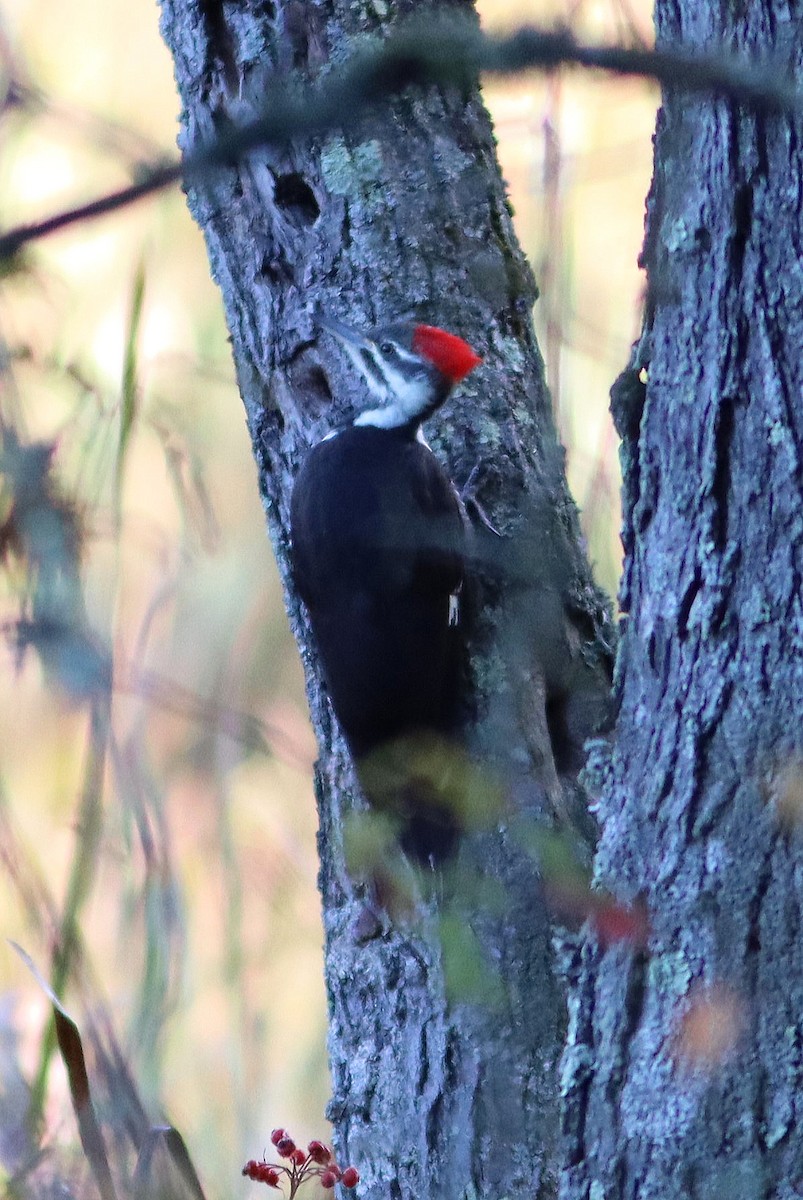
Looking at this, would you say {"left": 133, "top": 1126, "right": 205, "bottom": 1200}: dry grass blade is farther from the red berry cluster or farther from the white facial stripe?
the white facial stripe

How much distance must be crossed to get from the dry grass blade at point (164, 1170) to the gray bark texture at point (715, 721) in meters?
0.58

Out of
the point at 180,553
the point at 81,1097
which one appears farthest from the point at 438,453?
the point at 81,1097

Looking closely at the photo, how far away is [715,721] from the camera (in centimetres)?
168

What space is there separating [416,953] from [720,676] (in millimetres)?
1049

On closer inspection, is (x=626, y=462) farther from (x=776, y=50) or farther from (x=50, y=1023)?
(x=50, y=1023)

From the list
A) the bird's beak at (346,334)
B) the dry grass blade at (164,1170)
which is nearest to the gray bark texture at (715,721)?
the dry grass blade at (164,1170)

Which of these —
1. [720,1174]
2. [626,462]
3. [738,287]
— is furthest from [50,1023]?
[738,287]

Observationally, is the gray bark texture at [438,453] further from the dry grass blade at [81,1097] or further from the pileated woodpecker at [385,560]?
the dry grass blade at [81,1097]

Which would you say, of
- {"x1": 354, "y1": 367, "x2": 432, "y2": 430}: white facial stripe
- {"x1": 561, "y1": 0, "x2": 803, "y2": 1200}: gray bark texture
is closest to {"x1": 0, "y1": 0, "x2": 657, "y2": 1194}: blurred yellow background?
{"x1": 561, "y1": 0, "x2": 803, "y2": 1200}: gray bark texture

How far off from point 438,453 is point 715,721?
1.44 meters

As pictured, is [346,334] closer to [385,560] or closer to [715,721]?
[385,560]

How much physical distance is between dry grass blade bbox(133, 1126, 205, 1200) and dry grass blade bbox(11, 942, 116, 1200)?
0.03 meters

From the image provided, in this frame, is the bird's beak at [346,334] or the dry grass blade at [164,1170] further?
the bird's beak at [346,334]

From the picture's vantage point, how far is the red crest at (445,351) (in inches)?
106
